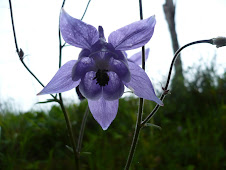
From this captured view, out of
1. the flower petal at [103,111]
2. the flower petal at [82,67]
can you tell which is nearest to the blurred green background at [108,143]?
→ the flower petal at [103,111]

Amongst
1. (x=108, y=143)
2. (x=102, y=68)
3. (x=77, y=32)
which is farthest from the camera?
(x=108, y=143)

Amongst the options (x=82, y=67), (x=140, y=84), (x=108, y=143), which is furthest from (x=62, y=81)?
(x=108, y=143)

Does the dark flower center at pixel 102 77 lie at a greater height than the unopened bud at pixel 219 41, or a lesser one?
lesser

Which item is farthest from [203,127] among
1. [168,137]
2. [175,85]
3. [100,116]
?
[100,116]

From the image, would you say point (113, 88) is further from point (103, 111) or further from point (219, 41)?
point (219, 41)

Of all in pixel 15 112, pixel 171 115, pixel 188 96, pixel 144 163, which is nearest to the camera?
pixel 144 163

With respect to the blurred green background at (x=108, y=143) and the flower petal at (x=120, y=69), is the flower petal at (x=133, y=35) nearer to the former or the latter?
the flower petal at (x=120, y=69)

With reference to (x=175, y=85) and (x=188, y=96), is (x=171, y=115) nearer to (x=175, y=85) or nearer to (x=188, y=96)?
(x=188, y=96)
